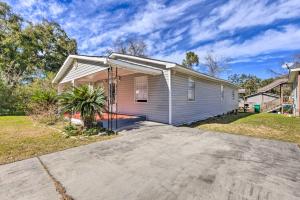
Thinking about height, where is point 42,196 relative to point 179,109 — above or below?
below

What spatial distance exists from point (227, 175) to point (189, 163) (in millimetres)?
827

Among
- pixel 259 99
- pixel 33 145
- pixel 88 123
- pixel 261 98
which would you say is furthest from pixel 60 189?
pixel 259 99

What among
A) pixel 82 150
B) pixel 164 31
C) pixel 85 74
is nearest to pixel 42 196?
pixel 82 150

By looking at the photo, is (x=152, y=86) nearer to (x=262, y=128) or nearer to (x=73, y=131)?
(x=73, y=131)

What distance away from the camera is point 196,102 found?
10969mm

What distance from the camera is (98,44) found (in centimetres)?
3203

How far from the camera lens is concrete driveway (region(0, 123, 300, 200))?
2.76 m

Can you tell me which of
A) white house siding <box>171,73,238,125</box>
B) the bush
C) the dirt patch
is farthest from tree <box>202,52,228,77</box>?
the dirt patch

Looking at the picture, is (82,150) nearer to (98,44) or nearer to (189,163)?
(189,163)

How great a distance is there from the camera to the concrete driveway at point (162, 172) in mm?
2760

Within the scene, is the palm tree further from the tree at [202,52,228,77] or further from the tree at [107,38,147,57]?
the tree at [202,52,228,77]

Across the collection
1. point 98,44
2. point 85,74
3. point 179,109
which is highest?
point 98,44

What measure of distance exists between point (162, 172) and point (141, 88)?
6986mm

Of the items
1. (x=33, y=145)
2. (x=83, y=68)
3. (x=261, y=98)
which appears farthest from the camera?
(x=261, y=98)
